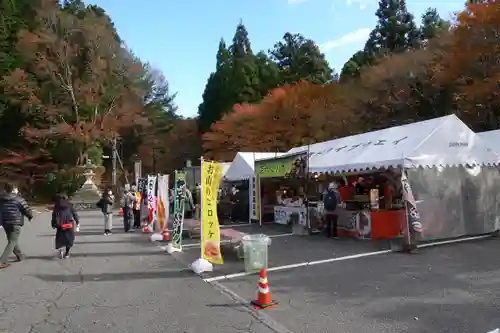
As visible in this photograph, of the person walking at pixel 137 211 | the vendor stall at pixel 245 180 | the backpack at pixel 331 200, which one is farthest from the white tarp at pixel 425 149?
the person walking at pixel 137 211

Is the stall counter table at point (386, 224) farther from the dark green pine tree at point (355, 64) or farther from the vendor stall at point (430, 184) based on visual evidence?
the dark green pine tree at point (355, 64)

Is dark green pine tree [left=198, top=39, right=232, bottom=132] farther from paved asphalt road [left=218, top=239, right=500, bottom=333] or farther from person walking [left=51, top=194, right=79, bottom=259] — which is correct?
paved asphalt road [left=218, top=239, right=500, bottom=333]

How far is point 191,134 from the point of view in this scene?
4772 cm

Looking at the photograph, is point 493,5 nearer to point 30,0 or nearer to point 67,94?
point 67,94

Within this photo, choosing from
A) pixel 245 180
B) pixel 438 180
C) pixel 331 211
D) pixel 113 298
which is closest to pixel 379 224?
pixel 331 211

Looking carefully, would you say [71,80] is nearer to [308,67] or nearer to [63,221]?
[308,67]

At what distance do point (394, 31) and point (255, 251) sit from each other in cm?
3651

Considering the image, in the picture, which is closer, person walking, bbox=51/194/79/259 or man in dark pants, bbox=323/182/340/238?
person walking, bbox=51/194/79/259

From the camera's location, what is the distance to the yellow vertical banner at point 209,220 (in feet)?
25.8

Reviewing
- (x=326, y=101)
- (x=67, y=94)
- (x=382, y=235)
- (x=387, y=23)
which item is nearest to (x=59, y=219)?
(x=382, y=235)

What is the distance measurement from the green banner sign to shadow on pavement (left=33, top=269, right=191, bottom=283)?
5.94 m

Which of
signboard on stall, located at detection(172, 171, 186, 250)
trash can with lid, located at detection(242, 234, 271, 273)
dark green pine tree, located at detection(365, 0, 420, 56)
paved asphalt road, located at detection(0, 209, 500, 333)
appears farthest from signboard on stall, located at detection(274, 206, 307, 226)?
dark green pine tree, located at detection(365, 0, 420, 56)

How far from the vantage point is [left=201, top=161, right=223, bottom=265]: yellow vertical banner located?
7863 mm

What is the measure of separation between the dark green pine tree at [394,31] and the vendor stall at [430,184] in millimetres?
28419
